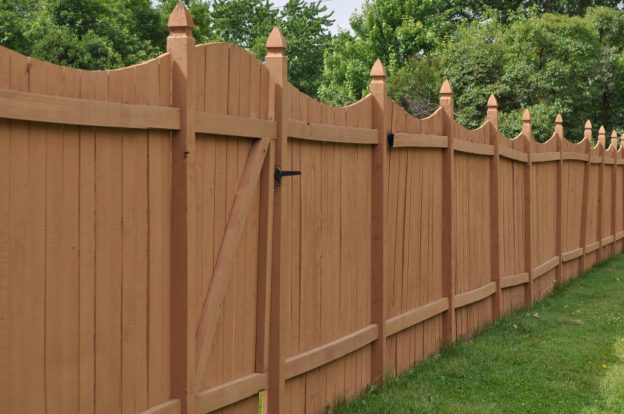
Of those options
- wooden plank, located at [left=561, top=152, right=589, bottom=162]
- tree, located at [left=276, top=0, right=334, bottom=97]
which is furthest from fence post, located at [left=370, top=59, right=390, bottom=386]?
Answer: tree, located at [left=276, top=0, right=334, bottom=97]

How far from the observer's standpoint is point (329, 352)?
5.76 metres

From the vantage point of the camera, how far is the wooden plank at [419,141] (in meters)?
6.83

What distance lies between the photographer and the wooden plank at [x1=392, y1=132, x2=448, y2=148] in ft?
22.4

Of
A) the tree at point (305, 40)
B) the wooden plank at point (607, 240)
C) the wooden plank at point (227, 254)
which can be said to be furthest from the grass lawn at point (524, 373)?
the tree at point (305, 40)

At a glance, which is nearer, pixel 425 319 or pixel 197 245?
pixel 197 245

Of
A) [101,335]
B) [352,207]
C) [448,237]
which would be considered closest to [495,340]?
[448,237]

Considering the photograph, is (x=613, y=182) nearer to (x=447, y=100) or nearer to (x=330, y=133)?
A: (x=447, y=100)

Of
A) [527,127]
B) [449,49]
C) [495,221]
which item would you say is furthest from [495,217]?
[449,49]

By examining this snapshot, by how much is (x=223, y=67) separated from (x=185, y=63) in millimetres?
425

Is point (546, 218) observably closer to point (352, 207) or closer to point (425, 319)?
point (425, 319)

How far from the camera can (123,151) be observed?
372cm

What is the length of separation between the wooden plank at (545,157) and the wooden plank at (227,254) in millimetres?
6945

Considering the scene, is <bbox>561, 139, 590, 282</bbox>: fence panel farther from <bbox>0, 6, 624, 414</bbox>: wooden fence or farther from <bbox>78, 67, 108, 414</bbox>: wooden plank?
<bbox>78, 67, 108, 414</bbox>: wooden plank

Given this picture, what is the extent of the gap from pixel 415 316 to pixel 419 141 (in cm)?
138
